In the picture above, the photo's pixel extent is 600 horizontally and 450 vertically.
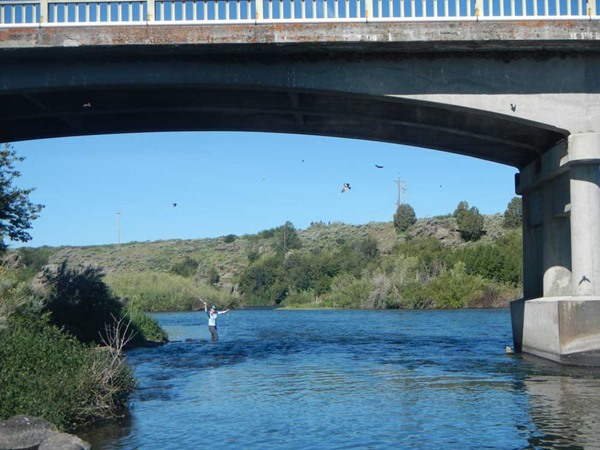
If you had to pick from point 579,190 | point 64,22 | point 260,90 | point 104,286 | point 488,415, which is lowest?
point 488,415

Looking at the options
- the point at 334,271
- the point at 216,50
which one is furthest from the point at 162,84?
the point at 334,271

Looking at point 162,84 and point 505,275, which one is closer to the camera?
point 162,84

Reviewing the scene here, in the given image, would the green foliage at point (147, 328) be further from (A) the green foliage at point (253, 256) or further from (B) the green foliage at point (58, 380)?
(A) the green foliage at point (253, 256)

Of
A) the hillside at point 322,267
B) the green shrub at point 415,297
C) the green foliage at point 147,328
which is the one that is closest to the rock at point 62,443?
the hillside at point 322,267

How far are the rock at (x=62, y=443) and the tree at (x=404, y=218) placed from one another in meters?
108

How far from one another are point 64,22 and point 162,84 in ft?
10.0

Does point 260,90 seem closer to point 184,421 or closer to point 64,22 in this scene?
point 64,22

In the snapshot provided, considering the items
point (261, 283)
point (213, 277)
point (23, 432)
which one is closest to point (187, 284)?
point (261, 283)

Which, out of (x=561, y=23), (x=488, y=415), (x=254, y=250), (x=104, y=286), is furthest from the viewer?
(x=254, y=250)

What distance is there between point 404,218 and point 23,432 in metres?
109

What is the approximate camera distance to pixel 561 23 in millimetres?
22797

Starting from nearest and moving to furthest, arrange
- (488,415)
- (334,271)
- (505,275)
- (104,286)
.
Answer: (488,415)
(104,286)
(505,275)
(334,271)

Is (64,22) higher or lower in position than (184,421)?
higher

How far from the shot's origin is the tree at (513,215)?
341 ft
